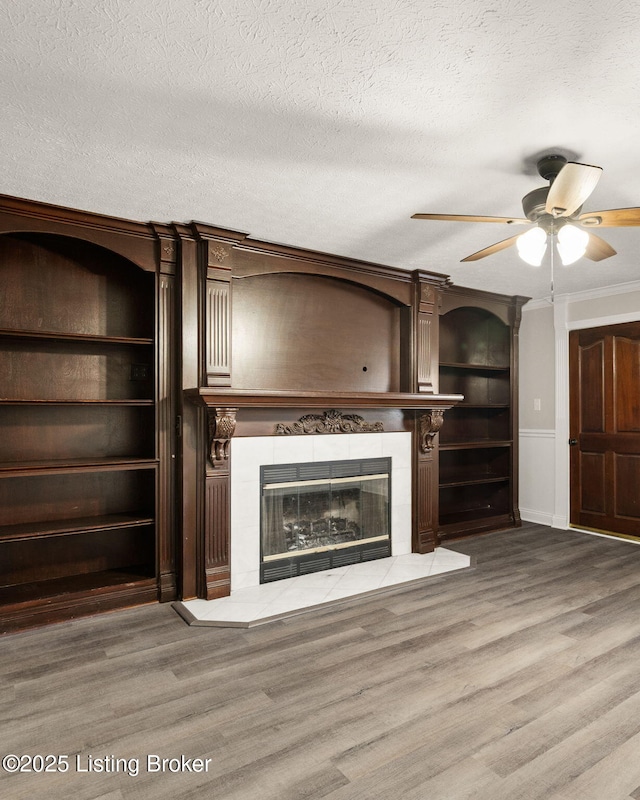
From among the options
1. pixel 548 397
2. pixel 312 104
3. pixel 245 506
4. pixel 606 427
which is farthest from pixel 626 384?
pixel 312 104

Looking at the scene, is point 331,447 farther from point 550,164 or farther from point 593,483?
point 593,483

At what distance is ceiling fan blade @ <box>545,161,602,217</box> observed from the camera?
198 cm

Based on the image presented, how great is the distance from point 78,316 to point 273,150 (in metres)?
1.85

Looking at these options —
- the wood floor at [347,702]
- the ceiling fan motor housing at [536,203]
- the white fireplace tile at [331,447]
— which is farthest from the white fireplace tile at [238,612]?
the ceiling fan motor housing at [536,203]

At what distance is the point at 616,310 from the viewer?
512cm

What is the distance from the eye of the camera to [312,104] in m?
2.04

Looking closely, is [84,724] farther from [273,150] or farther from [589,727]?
[273,150]

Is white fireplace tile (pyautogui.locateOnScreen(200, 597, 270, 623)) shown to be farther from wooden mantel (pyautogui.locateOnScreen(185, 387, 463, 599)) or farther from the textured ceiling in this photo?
the textured ceiling

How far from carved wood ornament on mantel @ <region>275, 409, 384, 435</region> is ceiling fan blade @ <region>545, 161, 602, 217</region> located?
2266mm

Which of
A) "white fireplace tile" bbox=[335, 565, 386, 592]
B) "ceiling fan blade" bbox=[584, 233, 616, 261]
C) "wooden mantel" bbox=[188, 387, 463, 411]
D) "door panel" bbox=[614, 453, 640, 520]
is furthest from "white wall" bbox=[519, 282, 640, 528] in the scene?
"white fireplace tile" bbox=[335, 565, 386, 592]

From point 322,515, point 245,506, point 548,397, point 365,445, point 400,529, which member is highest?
point 548,397

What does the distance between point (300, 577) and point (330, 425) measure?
118 cm

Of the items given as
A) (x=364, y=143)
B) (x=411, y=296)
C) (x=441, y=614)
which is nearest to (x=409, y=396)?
(x=411, y=296)

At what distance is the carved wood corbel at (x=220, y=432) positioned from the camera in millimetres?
3363
